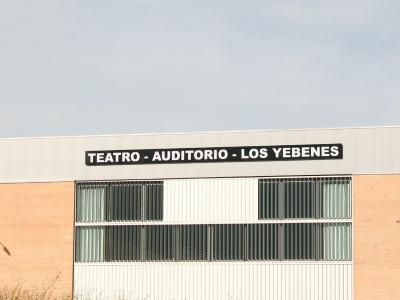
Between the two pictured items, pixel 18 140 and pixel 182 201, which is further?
pixel 18 140

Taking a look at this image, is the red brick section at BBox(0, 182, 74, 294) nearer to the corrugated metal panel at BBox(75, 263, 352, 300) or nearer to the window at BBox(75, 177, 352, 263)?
the window at BBox(75, 177, 352, 263)

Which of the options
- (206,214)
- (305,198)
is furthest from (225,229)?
(305,198)

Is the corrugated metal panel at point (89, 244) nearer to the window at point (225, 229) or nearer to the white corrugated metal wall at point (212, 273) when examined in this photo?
the window at point (225, 229)

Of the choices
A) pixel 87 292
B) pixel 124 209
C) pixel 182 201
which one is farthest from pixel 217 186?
pixel 87 292

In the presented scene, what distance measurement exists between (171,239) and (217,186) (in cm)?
338

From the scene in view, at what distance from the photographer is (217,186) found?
4034 centimetres

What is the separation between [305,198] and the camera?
1538 inches

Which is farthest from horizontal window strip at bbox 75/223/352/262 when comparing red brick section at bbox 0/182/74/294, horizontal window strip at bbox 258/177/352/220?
red brick section at bbox 0/182/74/294

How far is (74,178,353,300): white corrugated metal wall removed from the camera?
38531 mm

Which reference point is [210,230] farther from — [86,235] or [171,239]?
[86,235]

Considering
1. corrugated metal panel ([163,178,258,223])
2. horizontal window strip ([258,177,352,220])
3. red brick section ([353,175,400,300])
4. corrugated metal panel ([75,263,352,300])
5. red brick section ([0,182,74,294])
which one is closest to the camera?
red brick section ([353,175,400,300])

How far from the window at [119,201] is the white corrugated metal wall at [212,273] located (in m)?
0.51

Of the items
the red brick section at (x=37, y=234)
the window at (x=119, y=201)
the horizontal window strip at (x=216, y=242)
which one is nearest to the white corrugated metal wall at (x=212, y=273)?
the horizontal window strip at (x=216, y=242)

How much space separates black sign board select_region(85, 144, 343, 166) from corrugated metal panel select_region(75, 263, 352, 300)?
491 cm
